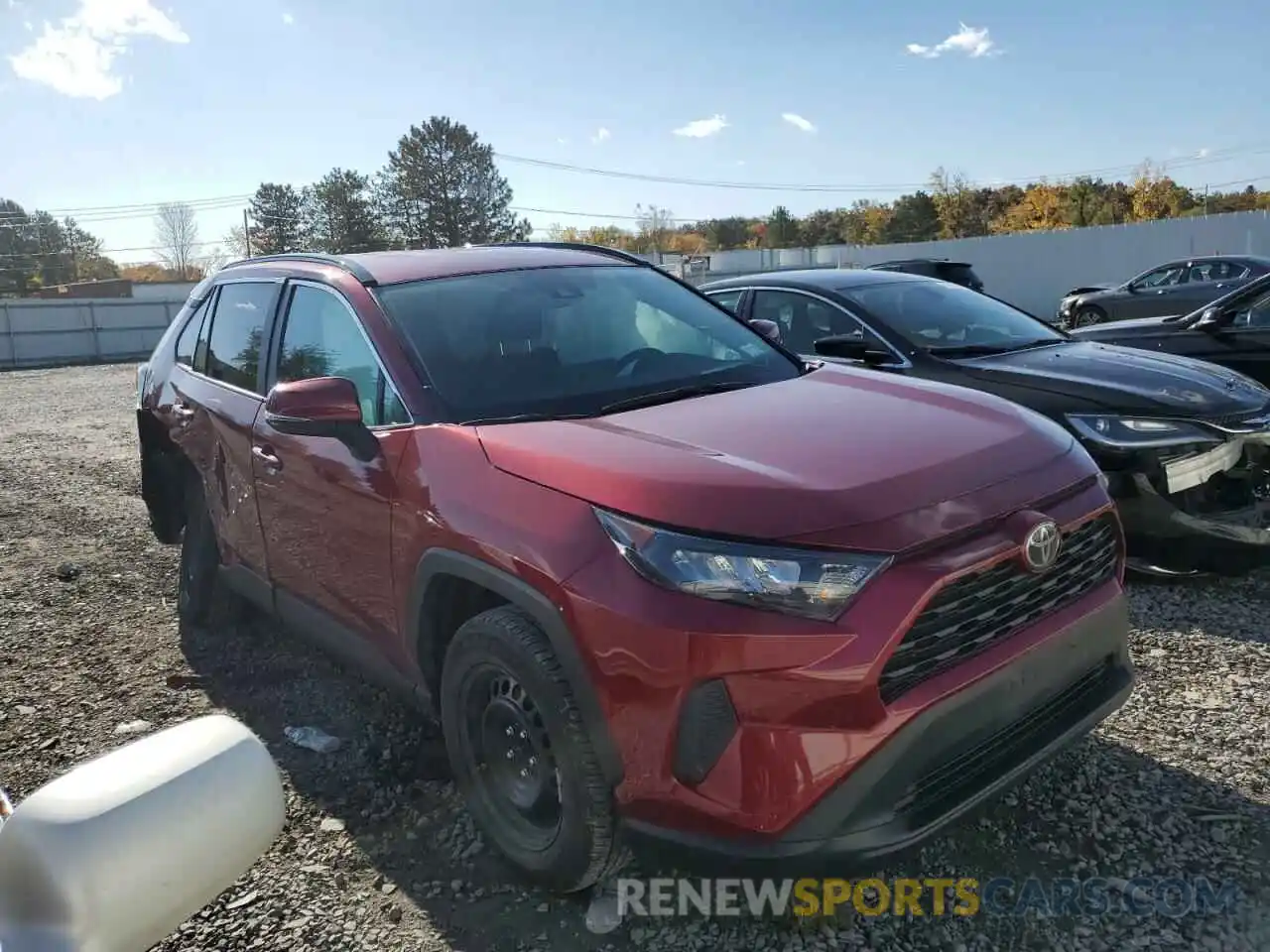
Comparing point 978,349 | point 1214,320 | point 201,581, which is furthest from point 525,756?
point 1214,320

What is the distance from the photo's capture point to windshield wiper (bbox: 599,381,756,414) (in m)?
2.98

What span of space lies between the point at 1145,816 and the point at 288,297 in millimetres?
3546

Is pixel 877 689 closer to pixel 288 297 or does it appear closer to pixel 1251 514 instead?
pixel 288 297

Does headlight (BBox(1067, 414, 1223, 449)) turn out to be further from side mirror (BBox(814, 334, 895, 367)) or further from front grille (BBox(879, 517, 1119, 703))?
front grille (BBox(879, 517, 1119, 703))

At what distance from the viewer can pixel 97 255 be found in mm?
76625

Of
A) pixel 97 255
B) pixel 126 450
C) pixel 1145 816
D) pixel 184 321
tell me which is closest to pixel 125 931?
pixel 1145 816

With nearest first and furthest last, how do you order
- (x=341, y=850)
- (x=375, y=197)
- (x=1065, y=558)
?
(x=1065, y=558)
(x=341, y=850)
(x=375, y=197)

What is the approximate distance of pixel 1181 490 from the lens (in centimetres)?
434

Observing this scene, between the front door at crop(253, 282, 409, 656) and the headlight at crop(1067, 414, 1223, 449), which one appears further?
the headlight at crop(1067, 414, 1223, 449)

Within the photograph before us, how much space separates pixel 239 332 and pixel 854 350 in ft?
10.3

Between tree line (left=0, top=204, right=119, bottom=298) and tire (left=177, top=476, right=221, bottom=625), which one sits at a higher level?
tree line (left=0, top=204, right=119, bottom=298)

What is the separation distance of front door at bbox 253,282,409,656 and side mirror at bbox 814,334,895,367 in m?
2.83

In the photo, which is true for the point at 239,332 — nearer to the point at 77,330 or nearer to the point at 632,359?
the point at 632,359

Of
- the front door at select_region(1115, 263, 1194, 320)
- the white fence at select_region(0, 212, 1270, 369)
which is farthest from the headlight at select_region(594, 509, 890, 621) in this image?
the white fence at select_region(0, 212, 1270, 369)
